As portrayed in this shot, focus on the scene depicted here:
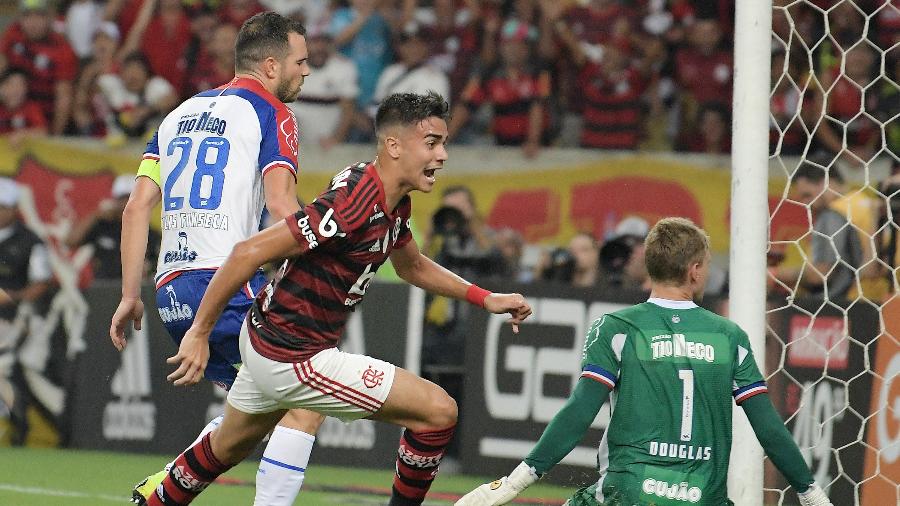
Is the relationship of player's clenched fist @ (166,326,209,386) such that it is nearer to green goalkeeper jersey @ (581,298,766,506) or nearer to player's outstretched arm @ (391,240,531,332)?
player's outstretched arm @ (391,240,531,332)

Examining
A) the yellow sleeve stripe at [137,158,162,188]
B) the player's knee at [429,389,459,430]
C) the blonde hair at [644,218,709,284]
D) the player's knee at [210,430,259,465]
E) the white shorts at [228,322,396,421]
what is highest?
the yellow sleeve stripe at [137,158,162,188]

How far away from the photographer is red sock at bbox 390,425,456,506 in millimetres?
5113

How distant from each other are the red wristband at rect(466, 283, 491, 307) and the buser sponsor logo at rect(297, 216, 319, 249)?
3.09 feet

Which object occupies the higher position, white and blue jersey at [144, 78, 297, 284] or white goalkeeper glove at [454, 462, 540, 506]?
white and blue jersey at [144, 78, 297, 284]

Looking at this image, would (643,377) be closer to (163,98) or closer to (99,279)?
(99,279)

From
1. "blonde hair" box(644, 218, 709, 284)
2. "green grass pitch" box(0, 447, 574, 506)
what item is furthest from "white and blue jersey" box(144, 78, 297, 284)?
"green grass pitch" box(0, 447, 574, 506)

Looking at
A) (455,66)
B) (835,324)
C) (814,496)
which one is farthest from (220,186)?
(455,66)

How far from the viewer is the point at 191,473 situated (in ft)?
17.3

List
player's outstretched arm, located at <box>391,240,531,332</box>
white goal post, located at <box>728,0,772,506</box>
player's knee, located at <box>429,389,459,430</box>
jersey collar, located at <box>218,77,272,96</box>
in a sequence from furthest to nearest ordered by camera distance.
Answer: white goal post, located at <box>728,0,772,506</box> < jersey collar, located at <box>218,77,272,96</box> < player's outstretched arm, located at <box>391,240,531,332</box> < player's knee, located at <box>429,389,459,430</box>

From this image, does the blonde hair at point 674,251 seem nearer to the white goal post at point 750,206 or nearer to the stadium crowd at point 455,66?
the white goal post at point 750,206

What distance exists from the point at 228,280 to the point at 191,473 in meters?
1.04

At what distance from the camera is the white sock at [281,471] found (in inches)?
202

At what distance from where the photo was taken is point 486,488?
448cm

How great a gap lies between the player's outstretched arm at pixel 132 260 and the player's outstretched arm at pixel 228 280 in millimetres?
893
